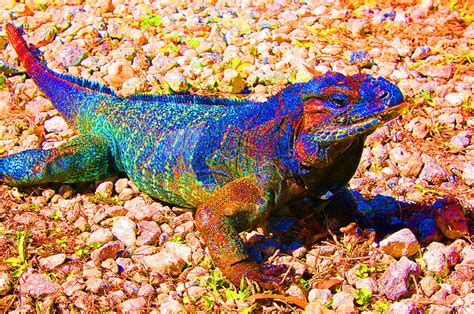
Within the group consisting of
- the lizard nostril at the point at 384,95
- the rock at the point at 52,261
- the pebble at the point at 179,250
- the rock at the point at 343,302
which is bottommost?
the rock at the point at 343,302

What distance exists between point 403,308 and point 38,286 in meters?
2.54

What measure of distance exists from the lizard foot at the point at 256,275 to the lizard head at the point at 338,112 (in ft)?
2.71

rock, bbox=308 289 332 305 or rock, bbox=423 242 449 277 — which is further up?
rock, bbox=308 289 332 305

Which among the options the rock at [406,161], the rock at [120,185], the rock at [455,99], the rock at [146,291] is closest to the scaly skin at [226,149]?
the rock at [120,185]

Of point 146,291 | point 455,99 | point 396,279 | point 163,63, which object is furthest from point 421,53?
point 146,291

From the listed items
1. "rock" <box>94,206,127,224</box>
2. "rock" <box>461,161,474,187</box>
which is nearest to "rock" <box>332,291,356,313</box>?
"rock" <box>461,161,474,187</box>

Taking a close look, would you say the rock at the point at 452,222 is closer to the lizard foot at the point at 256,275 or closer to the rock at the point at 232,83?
the lizard foot at the point at 256,275

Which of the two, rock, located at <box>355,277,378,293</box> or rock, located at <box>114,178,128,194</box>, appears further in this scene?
rock, located at <box>114,178,128,194</box>

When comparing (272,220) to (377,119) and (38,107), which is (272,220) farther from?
(38,107)

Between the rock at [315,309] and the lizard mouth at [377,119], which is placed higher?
the lizard mouth at [377,119]

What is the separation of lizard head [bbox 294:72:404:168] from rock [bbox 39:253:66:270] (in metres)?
1.97

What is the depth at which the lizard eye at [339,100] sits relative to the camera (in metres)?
4.28

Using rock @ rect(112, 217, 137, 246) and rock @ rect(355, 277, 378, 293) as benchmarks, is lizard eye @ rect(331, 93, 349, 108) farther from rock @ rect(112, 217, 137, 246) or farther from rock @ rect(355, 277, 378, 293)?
rock @ rect(112, 217, 137, 246)

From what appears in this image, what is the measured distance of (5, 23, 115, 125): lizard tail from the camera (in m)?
6.47
